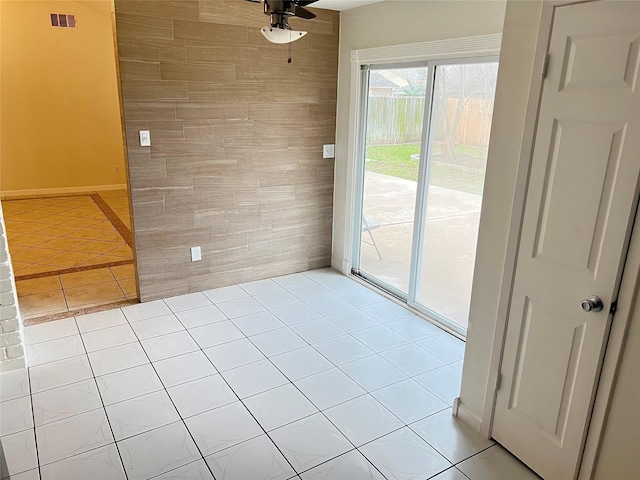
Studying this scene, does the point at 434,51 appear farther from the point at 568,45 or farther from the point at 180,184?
the point at 180,184

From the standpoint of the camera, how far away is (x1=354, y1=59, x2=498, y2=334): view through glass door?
3125 mm

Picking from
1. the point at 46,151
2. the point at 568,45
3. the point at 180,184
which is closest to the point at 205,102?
the point at 180,184

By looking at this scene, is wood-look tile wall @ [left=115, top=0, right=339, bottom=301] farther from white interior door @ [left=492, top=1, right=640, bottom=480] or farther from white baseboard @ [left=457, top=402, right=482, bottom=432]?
white interior door @ [left=492, top=1, right=640, bottom=480]

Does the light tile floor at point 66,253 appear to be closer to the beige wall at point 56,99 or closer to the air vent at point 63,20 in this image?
the beige wall at point 56,99

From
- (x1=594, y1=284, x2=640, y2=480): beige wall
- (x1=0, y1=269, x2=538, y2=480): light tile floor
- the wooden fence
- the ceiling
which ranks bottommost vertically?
(x1=0, y1=269, x2=538, y2=480): light tile floor

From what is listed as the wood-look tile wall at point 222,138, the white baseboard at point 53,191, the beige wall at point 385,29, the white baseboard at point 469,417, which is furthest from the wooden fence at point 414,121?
the white baseboard at point 53,191

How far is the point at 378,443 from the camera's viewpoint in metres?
2.29

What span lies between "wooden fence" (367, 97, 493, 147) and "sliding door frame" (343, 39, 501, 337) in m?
0.09

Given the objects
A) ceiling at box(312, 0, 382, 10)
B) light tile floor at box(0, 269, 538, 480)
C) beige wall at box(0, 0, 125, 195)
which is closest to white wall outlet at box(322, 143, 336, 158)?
ceiling at box(312, 0, 382, 10)

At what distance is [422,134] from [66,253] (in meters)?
3.77

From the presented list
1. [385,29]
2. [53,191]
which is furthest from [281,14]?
[53,191]

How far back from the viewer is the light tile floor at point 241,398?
7.06 ft

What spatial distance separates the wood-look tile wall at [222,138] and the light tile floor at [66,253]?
1.93 feet

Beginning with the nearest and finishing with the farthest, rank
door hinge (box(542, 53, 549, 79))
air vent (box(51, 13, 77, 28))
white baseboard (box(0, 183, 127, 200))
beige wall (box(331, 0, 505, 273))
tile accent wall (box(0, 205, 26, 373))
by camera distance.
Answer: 1. door hinge (box(542, 53, 549, 79))
2. tile accent wall (box(0, 205, 26, 373))
3. beige wall (box(331, 0, 505, 273))
4. air vent (box(51, 13, 77, 28))
5. white baseboard (box(0, 183, 127, 200))
